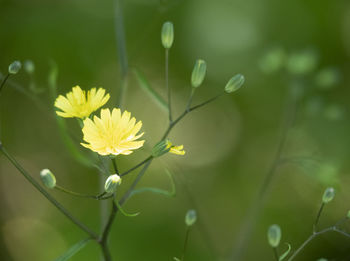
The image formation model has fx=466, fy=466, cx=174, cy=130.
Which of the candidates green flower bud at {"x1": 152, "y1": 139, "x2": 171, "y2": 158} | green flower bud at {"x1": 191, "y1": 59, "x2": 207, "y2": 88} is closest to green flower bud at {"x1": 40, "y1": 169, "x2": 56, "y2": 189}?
green flower bud at {"x1": 152, "y1": 139, "x2": 171, "y2": 158}

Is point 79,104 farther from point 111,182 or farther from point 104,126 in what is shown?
point 111,182

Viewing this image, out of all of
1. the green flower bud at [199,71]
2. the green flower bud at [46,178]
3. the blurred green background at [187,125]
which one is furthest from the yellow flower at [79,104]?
the blurred green background at [187,125]

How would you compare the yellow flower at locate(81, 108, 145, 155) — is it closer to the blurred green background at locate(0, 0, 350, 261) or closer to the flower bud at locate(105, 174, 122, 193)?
the flower bud at locate(105, 174, 122, 193)

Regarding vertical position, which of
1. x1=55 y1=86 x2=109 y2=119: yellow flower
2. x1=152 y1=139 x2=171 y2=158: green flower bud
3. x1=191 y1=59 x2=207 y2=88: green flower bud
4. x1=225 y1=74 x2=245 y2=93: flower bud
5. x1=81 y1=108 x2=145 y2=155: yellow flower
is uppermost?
x1=55 y1=86 x2=109 y2=119: yellow flower

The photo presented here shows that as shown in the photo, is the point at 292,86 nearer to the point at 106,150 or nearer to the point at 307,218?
the point at 307,218

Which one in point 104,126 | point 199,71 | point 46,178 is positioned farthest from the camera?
point 199,71

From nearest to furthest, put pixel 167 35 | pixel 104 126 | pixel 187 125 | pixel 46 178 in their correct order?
pixel 46 178 < pixel 104 126 < pixel 167 35 < pixel 187 125

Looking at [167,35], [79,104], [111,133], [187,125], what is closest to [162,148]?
[111,133]
